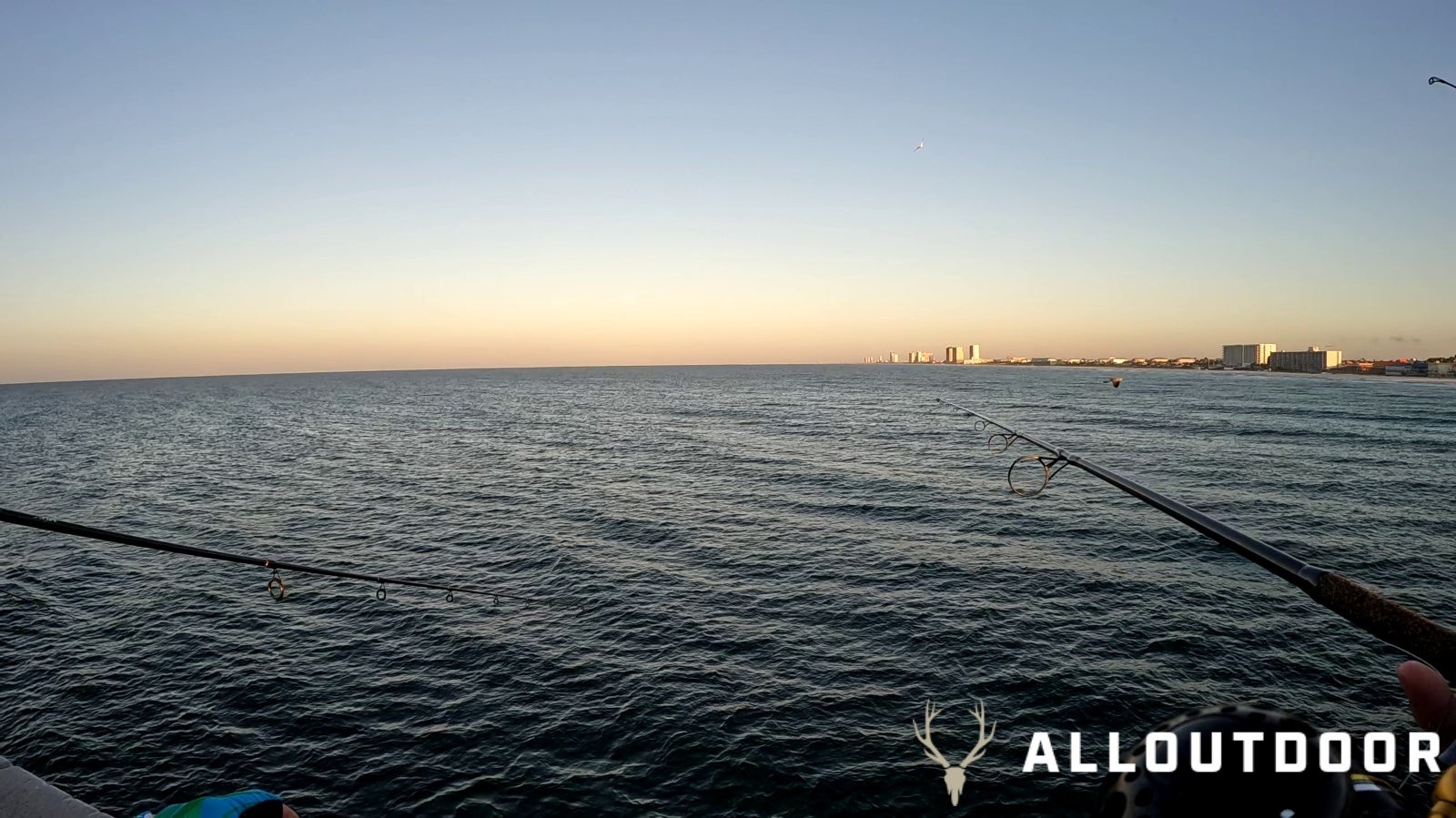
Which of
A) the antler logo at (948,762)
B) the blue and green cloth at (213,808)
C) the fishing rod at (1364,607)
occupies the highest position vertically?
the fishing rod at (1364,607)

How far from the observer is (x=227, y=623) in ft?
A: 61.6

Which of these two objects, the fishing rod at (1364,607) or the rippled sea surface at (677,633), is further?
the rippled sea surface at (677,633)

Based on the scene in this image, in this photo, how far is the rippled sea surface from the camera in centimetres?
1185

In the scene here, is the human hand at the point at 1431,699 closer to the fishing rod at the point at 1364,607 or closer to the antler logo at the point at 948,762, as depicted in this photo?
the fishing rod at the point at 1364,607

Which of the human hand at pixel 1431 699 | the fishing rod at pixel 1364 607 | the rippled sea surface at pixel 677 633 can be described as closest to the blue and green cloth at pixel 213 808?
the rippled sea surface at pixel 677 633

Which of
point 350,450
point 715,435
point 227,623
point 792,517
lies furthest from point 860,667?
point 350,450

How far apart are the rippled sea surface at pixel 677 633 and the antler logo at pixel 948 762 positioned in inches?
7.6

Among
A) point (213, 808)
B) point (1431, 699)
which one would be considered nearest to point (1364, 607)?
point (1431, 699)

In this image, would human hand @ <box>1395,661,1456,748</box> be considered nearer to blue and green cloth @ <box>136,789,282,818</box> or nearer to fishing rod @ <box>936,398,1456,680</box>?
fishing rod @ <box>936,398,1456,680</box>

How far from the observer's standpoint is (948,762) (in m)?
11.8

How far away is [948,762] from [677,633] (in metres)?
7.36

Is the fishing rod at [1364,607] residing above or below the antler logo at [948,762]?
above

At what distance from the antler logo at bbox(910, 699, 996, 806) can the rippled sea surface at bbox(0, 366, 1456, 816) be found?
0.63 feet

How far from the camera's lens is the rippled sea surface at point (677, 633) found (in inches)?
467
